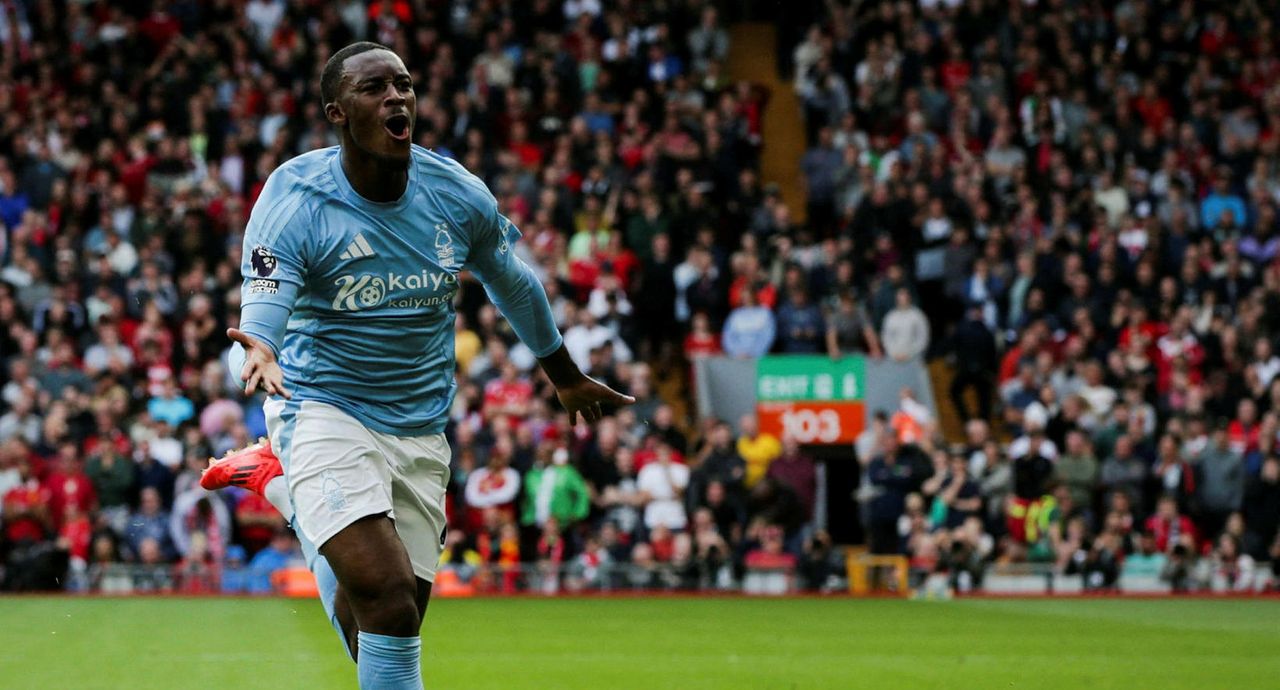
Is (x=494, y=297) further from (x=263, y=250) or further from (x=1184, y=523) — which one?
(x=1184, y=523)

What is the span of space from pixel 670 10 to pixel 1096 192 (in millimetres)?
6500

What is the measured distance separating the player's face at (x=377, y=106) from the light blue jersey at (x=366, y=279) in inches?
7.4

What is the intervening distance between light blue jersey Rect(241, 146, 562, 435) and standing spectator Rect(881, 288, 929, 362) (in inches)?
586

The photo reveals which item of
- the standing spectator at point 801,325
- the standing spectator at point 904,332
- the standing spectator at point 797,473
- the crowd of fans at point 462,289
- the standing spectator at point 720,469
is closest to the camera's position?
the crowd of fans at point 462,289

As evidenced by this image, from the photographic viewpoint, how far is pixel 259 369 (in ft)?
20.0

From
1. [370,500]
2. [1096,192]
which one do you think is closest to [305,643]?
[370,500]

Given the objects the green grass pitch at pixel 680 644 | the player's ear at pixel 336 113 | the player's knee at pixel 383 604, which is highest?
the player's ear at pixel 336 113

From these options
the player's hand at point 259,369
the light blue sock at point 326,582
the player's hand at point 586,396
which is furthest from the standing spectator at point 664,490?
the player's hand at point 259,369

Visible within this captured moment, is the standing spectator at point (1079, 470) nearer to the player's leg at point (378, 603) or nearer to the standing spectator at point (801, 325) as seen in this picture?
the standing spectator at point (801, 325)

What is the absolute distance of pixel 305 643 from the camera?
13.2 meters

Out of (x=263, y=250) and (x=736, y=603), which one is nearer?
(x=263, y=250)

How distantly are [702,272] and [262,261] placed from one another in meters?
15.7

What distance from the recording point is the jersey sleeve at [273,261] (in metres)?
6.30

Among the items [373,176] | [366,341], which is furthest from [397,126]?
[366,341]
